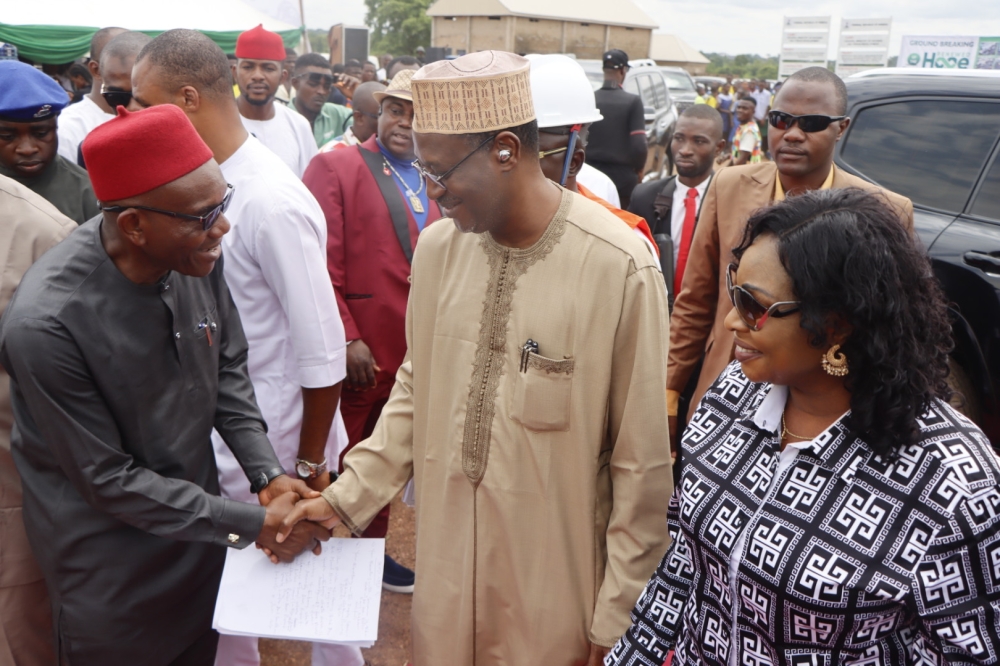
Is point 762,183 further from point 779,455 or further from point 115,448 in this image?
point 115,448

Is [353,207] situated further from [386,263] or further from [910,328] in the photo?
[910,328]

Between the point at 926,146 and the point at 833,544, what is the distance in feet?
10.7

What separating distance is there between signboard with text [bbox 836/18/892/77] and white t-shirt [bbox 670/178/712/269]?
1937 cm

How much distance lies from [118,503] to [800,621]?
1667mm

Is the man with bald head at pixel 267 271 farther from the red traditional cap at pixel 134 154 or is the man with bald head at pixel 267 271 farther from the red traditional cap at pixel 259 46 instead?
the red traditional cap at pixel 259 46

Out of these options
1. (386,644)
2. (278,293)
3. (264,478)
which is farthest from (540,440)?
(386,644)

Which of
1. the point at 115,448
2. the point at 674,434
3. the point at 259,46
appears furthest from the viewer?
the point at 259,46

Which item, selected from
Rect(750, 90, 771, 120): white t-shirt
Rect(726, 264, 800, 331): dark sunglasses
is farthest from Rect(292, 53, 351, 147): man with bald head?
Rect(750, 90, 771, 120): white t-shirt

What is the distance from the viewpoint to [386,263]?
3.79 m

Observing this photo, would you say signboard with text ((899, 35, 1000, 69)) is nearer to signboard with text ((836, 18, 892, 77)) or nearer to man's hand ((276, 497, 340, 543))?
signboard with text ((836, 18, 892, 77))

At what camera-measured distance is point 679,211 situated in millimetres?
4973

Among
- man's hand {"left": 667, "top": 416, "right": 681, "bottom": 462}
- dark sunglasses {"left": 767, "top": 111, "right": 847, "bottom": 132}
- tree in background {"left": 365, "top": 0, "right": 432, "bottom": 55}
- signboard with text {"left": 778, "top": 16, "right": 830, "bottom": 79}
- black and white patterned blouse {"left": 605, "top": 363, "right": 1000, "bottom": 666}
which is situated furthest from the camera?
tree in background {"left": 365, "top": 0, "right": 432, "bottom": 55}

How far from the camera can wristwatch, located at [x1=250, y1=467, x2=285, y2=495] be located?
250 centimetres

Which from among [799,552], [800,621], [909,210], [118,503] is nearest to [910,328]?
[799,552]
